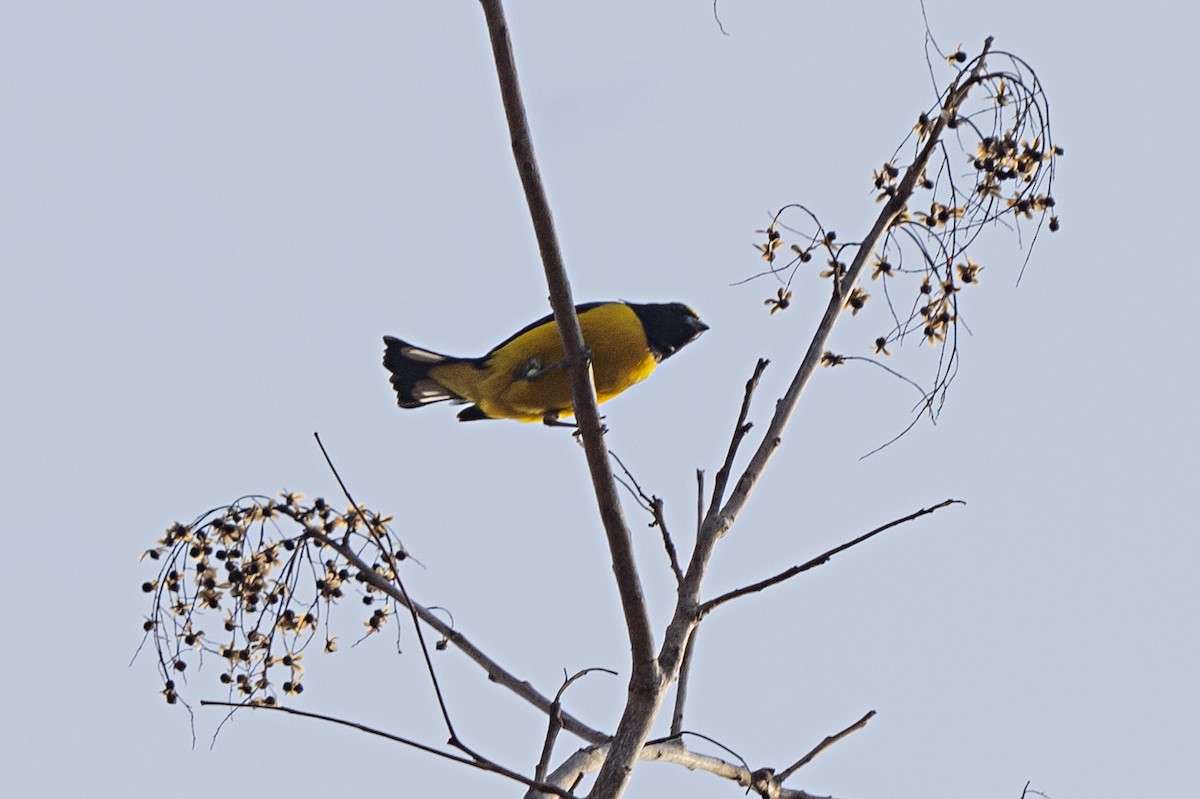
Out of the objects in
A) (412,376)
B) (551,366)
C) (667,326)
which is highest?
(667,326)

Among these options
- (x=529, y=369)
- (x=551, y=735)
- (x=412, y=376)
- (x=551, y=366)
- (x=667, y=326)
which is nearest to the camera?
(x=551, y=735)

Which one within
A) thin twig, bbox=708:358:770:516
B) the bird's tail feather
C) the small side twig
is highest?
the bird's tail feather

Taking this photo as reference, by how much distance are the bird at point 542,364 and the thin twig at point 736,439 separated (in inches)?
52.4

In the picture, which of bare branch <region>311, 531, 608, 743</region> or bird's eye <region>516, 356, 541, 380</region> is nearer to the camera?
bare branch <region>311, 531, 608, 743</region>

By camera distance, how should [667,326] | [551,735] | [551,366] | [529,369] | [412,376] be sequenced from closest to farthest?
[551,735]
[551,366]
[529,369]
[667,326]
[412,376]

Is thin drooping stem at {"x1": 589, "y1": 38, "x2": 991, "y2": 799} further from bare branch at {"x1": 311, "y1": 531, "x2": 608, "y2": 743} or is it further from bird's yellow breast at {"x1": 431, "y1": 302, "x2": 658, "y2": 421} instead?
bird's yellow breast at {"x1": 431, "y1": 302, "x2": 658, "y2": 421}

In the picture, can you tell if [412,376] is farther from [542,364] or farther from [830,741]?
[830,741]

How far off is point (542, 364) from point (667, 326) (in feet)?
3.21

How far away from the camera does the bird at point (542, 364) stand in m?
5.42

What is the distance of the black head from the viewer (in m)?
6.04

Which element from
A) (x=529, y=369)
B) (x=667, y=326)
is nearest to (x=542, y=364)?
(x=529, y=369)

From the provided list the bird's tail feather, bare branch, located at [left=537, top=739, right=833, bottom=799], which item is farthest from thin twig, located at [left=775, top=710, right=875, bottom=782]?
the bird's tail feather

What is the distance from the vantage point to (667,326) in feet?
20.2

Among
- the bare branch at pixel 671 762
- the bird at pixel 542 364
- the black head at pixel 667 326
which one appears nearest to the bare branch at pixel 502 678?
the bare branch at pixel 671 762
